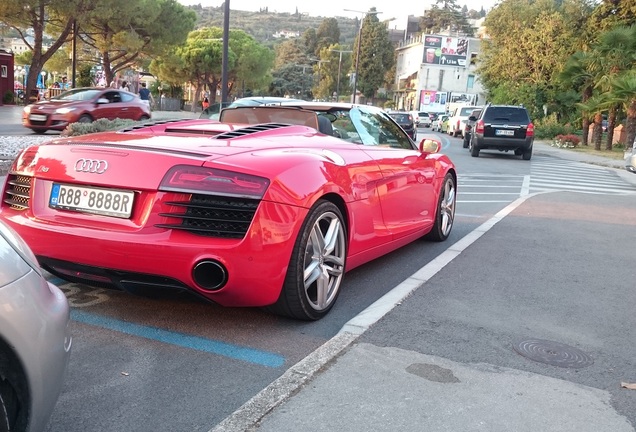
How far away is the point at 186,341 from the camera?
12.2 feet

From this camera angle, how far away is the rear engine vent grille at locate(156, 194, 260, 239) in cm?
354

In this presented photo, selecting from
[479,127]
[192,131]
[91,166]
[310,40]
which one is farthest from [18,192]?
[310,40]

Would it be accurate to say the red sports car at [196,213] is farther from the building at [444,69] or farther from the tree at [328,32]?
the tree at [328,32]

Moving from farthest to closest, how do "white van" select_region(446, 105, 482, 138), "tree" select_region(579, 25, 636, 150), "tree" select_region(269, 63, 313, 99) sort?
"tree" select_region(269, 63, 313, 99) < "white van" select_region(446, 105, 482, 138) < "tree" select_region(579, 25, 636, 150)

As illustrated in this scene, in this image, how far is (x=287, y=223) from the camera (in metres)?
3.66

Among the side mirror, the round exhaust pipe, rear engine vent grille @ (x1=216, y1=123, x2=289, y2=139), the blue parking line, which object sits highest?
rear engine vent grille @ (x1=216, y1=123, x2=289, y2=139)

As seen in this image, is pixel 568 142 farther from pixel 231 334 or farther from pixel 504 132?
pixel 231 334

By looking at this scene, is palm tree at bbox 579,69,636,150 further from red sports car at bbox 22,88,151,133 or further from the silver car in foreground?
the silver car in foreground

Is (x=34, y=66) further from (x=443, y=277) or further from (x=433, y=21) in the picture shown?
(x=433, y=21)

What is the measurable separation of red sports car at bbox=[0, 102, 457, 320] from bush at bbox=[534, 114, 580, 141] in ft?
113

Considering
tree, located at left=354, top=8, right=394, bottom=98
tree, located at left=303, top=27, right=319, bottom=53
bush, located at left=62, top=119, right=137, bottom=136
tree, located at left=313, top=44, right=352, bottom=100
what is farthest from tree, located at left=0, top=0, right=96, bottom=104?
tree, located at left=303, top=27, right=319, bottom=53

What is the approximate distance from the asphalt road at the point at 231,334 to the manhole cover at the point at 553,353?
0.15 metres

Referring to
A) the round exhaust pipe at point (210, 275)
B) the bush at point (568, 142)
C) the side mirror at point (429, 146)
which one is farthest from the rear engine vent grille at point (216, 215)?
the bush at point (568, 142)

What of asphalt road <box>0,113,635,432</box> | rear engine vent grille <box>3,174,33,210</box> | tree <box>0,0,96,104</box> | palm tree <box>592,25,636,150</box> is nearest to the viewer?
asphalt road <box>0,113,635,432</box>
